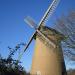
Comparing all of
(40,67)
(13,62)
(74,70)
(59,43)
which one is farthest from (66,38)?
(74,70)

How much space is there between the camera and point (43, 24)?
3092cm

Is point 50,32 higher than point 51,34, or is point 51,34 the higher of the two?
point 50,32

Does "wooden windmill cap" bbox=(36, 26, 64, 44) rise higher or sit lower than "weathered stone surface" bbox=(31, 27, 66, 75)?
higher

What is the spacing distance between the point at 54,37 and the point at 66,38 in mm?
4139

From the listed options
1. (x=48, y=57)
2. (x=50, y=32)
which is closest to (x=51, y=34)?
(x=50, y=32)

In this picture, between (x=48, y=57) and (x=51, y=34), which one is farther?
(x=51, y=34)

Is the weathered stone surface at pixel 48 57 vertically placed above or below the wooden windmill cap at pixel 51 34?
below

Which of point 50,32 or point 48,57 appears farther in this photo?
point 50,32

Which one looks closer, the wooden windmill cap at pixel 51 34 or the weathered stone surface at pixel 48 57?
the weathered stone surface at pixel 48 57

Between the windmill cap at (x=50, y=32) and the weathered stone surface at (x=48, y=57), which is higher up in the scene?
the windmill cap at (x=50, y=32)

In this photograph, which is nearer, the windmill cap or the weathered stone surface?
the weathered stone surface

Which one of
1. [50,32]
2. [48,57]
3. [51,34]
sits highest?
[50,32]

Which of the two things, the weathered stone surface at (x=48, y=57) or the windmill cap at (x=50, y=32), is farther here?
the windmill cap at (x=50, y=32)

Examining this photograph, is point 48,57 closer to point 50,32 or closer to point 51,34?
point 51,34
